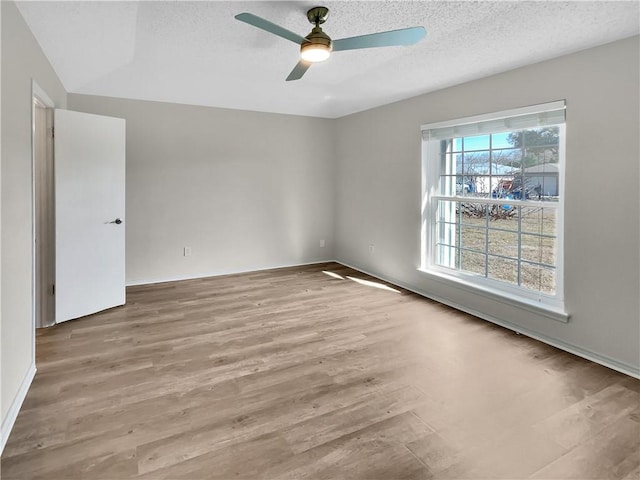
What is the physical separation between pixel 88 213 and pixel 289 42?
248 cm

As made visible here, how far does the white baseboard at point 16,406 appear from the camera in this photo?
6.31 ft

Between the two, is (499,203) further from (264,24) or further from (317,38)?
(264,24)

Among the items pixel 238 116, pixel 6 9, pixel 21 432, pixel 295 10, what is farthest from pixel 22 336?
Answer: pixel 238 116

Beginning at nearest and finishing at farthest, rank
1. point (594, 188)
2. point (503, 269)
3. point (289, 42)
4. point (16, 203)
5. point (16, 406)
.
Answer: point (16, 406), point (16, 203), point (594, 188), point (289, 42), point (503, 269)

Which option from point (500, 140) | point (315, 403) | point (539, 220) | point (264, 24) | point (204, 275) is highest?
point (264, 24)

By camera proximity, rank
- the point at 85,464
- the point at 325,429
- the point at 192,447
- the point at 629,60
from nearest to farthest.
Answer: the point at 85,464, the point at 192,447, the point at 325,429, the point at 629,60

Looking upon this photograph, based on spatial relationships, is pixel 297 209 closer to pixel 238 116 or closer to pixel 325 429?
pixel 238 116

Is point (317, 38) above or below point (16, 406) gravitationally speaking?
above

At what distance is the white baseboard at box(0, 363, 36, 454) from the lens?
1924mm

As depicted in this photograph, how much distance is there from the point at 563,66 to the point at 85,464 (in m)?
4.02

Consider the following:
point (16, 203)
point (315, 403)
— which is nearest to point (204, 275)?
point (16, 203)

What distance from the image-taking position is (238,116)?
210 inches

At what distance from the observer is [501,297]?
3545mm

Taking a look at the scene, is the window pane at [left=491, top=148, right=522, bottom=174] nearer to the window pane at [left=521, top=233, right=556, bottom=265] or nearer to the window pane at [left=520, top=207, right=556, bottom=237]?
the window pane at [left=520, top=207, right=556, bottom=237]
